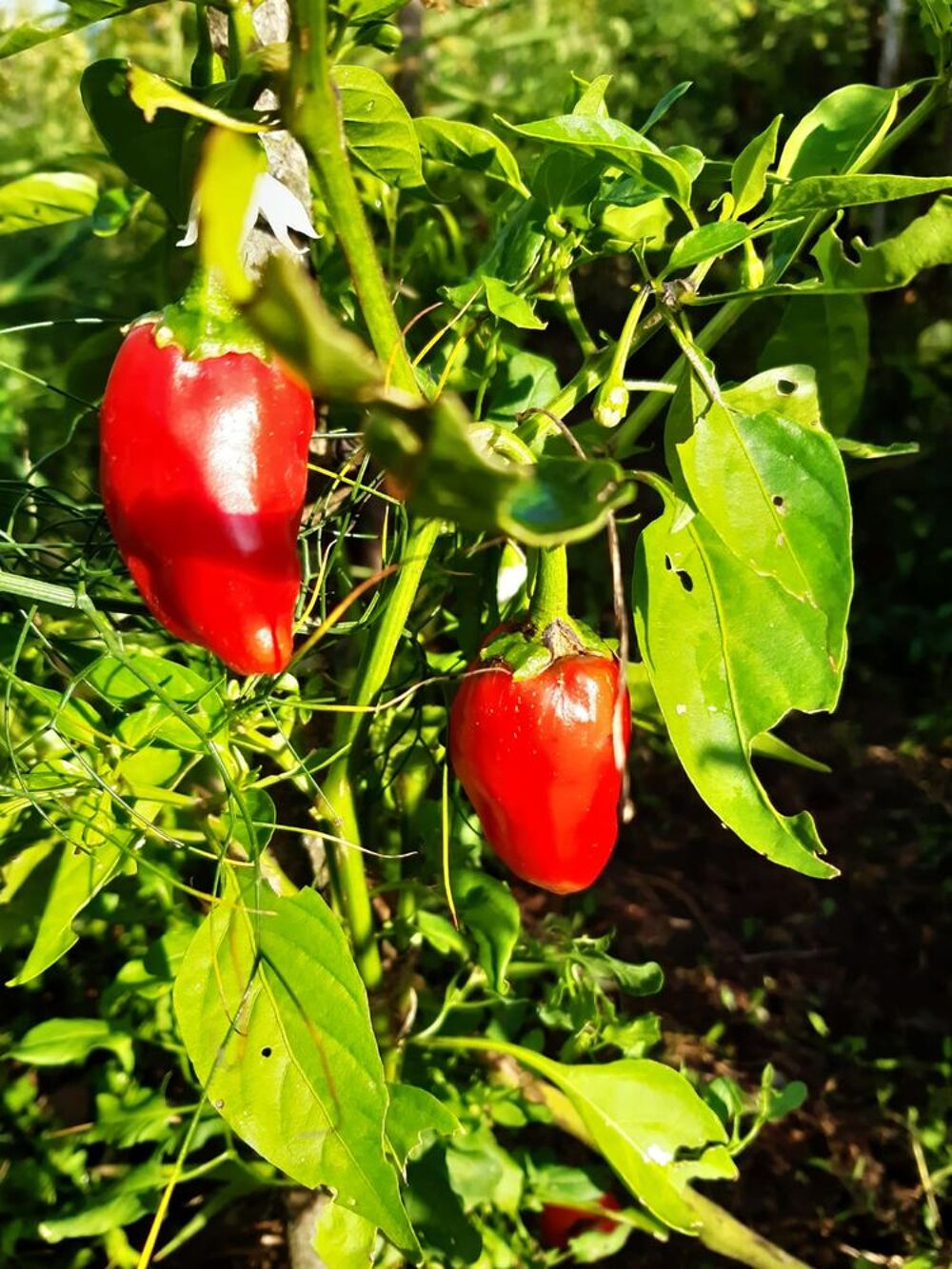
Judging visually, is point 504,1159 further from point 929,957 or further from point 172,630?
point 929,957

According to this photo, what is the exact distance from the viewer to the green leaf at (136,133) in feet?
1.47

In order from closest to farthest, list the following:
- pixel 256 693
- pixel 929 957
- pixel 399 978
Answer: pixel 256 693
pixel 399 978
pixel 929 957

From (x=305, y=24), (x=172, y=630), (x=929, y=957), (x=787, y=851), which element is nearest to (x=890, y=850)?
(x=929, y=957)

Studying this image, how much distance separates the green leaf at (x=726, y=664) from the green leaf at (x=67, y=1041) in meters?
0.52

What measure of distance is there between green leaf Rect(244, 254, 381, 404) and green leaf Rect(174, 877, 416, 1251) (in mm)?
318

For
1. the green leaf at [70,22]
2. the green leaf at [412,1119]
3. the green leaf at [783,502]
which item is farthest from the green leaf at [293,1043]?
the green leaf at [70,22]

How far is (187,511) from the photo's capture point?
43 centimetres

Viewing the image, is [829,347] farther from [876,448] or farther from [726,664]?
[726,664]

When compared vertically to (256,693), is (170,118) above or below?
above

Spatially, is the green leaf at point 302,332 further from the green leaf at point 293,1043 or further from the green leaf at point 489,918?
the green leaf at point 489,918

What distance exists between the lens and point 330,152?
330 millimetres

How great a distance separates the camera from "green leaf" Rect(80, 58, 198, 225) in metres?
0.45

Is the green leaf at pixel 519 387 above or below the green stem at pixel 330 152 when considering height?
below

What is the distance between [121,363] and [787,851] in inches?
12.7
